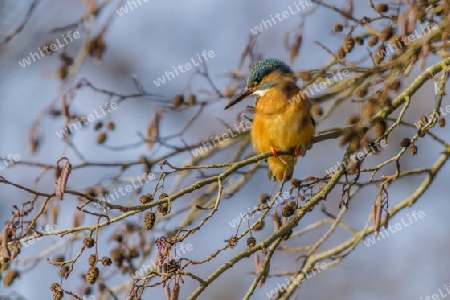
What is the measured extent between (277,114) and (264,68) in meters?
0.36

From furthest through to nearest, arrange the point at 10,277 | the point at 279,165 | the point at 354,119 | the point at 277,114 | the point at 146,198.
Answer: the point at 279,165 → the point at 277,114 → the point at 10,277 → the point at 354,119 → the point at 146,198

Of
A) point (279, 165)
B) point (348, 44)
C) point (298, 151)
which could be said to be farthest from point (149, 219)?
point (279, 165)

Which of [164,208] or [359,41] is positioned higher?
[359,41]

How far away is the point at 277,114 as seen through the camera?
12.4ft

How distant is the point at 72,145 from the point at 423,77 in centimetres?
175

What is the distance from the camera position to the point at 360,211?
6664mm

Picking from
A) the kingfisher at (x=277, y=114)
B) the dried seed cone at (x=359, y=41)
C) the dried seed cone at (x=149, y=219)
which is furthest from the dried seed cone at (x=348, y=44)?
→ the dried seed cone at (x=149, y=219)

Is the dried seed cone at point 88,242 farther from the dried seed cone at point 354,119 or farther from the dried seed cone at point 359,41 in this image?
the dried seed cone at point 359,41

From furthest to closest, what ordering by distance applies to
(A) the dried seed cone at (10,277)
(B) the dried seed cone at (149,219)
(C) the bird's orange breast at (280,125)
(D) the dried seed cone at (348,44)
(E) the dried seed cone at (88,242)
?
(C) the bird's orange breast at (280,125)
(A) the dried seed cone at (10,277)
(D) the dried seed cone at (348,44)
(B) the dried seed cone at (149,219)
(E) the dried seed cone at (88,242)

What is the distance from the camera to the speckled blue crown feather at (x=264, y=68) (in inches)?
157

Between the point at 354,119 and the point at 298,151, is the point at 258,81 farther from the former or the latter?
the point at 354,119

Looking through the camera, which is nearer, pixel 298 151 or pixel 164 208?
pixel 164 208

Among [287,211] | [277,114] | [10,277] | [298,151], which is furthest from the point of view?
[277,114]

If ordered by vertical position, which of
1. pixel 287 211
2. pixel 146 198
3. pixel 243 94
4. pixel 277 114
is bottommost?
pixel 287 211
